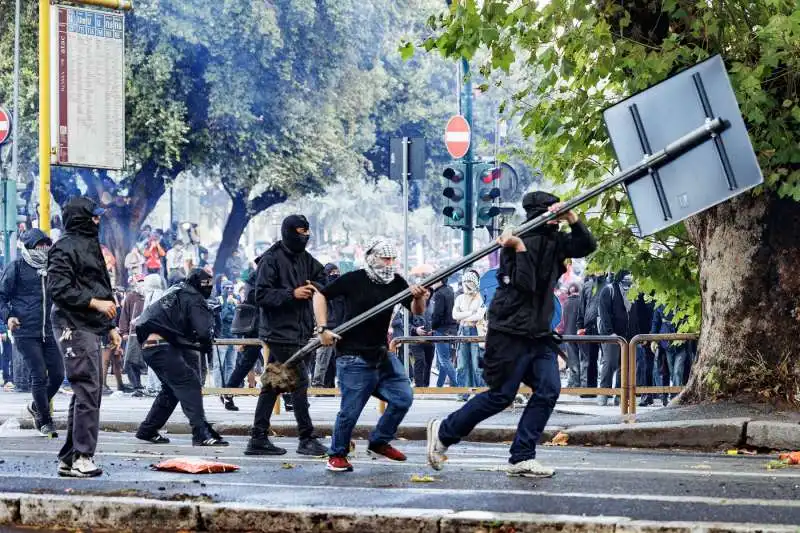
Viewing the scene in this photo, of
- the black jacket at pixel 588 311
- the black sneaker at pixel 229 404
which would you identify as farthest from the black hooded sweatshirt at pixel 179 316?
the black jacket at pixel 588 311

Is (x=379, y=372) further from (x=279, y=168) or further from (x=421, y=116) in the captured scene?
(x=421, y=116)

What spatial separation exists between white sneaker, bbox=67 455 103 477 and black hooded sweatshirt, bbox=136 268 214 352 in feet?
9.09

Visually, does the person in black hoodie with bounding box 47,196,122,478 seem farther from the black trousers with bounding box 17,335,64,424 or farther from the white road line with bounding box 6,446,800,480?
the black trousers with bounding box 17,335,64,424

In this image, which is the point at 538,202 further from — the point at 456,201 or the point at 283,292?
the point at 456,201

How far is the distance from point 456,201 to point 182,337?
7.94m

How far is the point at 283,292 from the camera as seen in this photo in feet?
36.6

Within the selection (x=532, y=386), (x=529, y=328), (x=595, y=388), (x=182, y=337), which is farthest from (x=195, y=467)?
(x=595, y=388)

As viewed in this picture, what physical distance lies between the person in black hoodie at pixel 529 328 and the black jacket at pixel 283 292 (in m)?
2.06

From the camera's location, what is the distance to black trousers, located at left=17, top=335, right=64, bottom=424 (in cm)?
1362

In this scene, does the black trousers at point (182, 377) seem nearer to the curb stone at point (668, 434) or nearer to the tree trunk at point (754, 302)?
the curb stone at point (668, 434)

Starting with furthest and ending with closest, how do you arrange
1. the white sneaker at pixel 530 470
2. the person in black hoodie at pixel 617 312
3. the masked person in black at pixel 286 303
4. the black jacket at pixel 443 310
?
the black jacket at pixel 443 310 → the person in black hoodie at pixel 617 312 → the masked person in black at pixel 286 303 → the white sneaker at pixel 530 470

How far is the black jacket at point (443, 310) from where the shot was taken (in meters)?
19.9

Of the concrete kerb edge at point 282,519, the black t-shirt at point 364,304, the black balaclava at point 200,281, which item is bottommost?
the concrete kerb edge at point 282,519

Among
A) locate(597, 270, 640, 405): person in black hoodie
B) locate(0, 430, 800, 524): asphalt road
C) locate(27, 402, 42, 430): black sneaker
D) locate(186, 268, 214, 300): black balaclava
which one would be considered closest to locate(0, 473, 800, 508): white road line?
locate(0, 430, 800, 524): asphalt road
